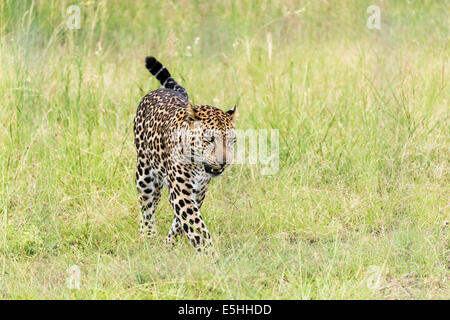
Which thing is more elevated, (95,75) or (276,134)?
(95,75)

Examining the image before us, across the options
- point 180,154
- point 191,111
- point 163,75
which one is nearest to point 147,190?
point 180,154

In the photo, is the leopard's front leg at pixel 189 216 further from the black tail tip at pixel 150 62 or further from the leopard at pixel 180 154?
the black tail tip at pixel 150 62

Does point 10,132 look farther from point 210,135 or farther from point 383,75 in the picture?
point 383,75

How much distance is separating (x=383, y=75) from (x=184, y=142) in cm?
332

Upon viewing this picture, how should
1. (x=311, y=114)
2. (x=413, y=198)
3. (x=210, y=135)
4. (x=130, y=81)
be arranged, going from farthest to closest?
(x=130, y=81)
(x=311, y=114)
(x=413, y=198)
(x=210, y=135)

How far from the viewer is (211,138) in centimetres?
516

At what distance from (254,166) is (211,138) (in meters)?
1.77

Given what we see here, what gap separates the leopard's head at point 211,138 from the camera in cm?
512

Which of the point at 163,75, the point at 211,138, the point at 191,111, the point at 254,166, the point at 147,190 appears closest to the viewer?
the point at 211,138

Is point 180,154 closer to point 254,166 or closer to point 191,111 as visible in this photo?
point 191,111

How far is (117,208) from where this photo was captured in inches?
247

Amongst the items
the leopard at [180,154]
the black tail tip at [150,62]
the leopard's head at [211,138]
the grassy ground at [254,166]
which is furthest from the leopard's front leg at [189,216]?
the black tail tip at [150,62]
